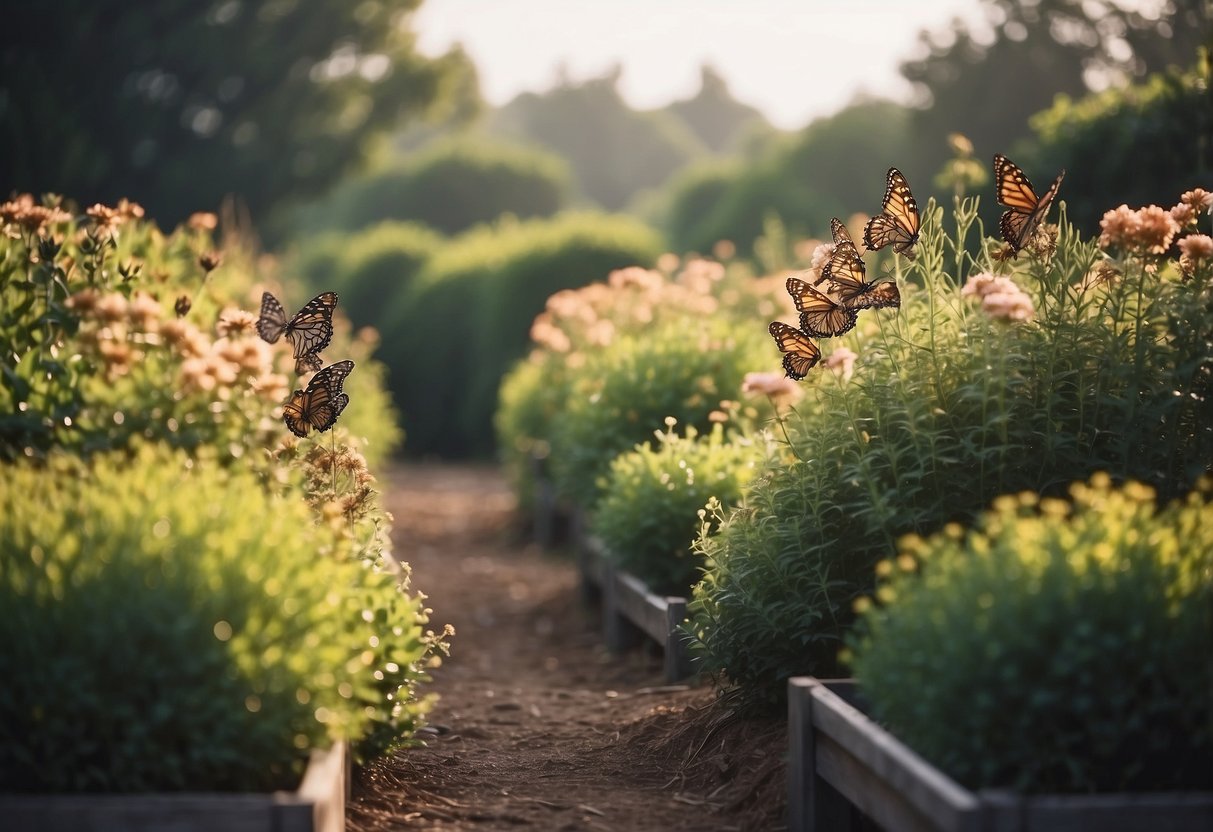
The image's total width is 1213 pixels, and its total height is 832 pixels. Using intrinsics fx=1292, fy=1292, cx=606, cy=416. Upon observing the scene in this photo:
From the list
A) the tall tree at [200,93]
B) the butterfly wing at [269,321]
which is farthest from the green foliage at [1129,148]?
the tall tree at [200,93]

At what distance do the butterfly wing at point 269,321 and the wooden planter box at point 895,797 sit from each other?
229 centimetres

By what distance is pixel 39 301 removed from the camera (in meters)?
4.88

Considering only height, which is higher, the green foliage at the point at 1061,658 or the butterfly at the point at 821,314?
the butterfly at the point at 821,314

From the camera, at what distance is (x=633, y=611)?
6.32m

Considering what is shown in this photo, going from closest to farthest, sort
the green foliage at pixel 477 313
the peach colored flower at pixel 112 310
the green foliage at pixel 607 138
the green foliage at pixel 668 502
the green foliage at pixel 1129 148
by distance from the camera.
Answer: the peach colored flower at pixel 112 310 < the green foliage at pixel 668 502 < the green foliage at pixel 1129 148 < the green foliage at pixel 477 313 < the green foliage at pixel 607 138

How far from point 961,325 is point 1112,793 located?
1.66 meters

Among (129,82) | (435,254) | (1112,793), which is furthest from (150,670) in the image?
(129,82)

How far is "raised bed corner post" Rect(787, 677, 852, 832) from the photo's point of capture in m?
3.74

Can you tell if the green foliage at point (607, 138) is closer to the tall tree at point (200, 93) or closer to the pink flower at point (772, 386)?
the tall tree at point (200, 93)

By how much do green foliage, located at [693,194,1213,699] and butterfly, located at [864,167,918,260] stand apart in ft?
0.21

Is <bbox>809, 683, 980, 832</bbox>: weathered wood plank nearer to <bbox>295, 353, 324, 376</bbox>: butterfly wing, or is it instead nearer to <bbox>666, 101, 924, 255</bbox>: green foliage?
<bbox>295, 353, 324, 376</bbox>: butterfly wing

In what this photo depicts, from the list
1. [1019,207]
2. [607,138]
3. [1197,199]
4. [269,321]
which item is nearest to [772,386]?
[1019,207]

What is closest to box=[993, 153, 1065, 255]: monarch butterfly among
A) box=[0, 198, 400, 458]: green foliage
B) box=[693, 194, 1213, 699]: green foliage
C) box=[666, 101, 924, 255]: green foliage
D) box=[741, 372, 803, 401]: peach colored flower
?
box=[693, 194, 1213, 699]: green foliage

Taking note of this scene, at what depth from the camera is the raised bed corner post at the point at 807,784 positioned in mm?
3738
